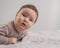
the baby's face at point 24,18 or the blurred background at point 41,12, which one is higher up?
the blurred background at point 41,12

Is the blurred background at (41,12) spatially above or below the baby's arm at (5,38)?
above

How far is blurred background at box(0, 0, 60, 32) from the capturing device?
1.36 m

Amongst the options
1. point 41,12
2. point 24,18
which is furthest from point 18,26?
point 41,12

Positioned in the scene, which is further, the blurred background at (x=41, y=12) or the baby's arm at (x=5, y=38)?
the blurred background at (x=41, y=12)

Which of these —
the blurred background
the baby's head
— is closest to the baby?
the baby's head

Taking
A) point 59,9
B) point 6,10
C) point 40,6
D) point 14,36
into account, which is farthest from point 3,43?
point 59,9

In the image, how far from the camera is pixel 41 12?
4.74ft

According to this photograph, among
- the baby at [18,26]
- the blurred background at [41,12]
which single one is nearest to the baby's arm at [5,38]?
the baby at [18,26]

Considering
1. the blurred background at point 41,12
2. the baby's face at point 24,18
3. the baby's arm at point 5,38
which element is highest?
the blurred background at point 41,12

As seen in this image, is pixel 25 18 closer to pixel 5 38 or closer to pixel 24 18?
pixel 24 18

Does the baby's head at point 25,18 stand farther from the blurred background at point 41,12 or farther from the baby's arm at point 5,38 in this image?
the blurred background at point 41,12

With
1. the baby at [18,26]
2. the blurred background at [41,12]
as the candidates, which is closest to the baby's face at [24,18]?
the baby at [18,26]

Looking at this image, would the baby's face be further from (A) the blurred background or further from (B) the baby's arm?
(A) the blurred background

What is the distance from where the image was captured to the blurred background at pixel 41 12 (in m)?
1.36
